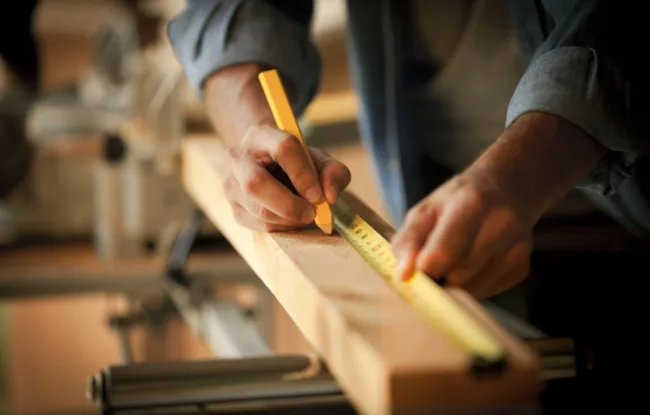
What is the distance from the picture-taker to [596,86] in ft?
1.67

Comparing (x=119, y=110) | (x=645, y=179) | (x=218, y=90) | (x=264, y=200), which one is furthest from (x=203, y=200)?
(x=119, y=110)

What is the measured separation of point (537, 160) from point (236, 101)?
1.06ft

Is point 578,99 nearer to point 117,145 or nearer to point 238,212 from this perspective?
point 238,212

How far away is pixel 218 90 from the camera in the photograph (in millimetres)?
755

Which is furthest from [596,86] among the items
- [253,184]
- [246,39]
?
[246,39]

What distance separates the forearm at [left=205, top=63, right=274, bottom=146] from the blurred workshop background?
0.33 m

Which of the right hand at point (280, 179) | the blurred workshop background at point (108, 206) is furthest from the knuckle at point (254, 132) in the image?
the blurred workshop background at point (108, 206)

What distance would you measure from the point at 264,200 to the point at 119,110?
3.76 feet

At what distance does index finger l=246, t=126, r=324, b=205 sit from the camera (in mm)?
544

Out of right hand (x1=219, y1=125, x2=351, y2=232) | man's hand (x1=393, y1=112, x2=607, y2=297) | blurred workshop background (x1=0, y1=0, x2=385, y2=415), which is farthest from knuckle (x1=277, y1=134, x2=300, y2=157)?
blurred workshop background (x1=0, y1=0, x2=385, y2=415)

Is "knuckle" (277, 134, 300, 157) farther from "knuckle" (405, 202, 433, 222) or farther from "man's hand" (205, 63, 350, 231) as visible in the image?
"knuckle" (405, 202, 433, 222)

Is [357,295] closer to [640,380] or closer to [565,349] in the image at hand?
[565,349]

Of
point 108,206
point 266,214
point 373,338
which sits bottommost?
point 373,338

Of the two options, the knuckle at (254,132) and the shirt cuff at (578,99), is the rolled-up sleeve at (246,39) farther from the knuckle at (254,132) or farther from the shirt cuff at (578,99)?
the shirt cuff at (578,99)
